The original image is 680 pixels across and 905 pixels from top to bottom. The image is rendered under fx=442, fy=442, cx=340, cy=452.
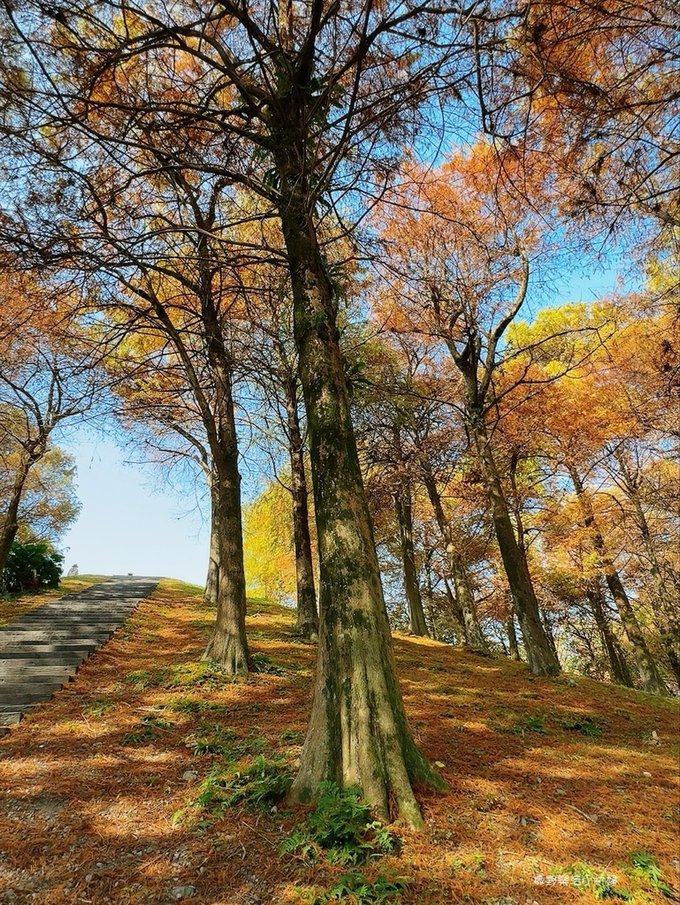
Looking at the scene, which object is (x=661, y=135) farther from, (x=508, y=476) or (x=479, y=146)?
(x=508, y=476)

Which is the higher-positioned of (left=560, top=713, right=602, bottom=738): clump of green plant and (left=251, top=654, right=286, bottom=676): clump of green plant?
(left=251, top=654, right=286, bottom=676): clump of green plant

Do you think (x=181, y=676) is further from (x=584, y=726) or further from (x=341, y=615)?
(x=584, y=726)

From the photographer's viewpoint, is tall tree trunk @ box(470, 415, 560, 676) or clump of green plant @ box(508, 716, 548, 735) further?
tall tree trunk @ box(470, 415, 560, 676)

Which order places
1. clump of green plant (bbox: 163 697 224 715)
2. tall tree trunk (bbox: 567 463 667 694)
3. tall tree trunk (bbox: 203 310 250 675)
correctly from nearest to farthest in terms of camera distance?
clump of green plant (bbox: 163 697 224 715), tall tree trunk (bbox: 203 310 250 675), tall tree trunk (bbox: 567 463 667 694)

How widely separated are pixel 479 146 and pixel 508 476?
24.0ft

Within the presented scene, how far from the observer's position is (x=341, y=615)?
2898 mm

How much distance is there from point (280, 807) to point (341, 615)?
3.83ft

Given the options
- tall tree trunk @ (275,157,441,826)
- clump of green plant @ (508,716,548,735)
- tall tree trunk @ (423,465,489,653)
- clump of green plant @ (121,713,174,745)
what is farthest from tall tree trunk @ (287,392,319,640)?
tall tree trunk @ (275,157,441,826)

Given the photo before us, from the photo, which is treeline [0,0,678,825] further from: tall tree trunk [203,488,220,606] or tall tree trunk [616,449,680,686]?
tall tree trunk [203,488,220,606]

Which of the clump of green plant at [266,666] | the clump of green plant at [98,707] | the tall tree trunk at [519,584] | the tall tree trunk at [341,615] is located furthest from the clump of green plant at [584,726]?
the clump of green plant at [98,707]

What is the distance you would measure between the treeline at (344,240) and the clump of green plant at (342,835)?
0.59 feet

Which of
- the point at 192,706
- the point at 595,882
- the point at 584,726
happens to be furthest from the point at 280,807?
the point at 584,726

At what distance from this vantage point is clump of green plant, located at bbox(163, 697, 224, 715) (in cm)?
452

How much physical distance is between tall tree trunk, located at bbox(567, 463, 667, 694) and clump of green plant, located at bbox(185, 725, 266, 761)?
1024 cm
